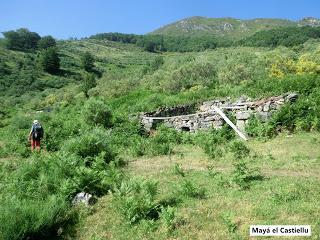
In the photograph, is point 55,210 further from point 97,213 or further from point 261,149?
point 261,149

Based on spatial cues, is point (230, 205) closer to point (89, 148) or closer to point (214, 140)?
point (89, 148)

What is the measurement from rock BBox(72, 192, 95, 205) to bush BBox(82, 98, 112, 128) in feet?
32.7

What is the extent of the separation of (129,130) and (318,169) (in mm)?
9339

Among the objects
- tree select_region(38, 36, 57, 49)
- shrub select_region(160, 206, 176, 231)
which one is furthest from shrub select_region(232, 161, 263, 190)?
tree select_region(38, 36, 57, 49)

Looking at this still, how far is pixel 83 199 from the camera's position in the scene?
927cm

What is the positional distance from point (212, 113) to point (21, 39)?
9044 cm

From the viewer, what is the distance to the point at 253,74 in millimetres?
35219

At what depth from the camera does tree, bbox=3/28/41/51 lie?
94312 mm

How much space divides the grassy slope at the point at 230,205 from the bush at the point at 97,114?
771 centimetres

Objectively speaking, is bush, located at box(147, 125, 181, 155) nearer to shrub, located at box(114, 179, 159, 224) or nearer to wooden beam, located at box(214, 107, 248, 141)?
wooden beam, located at box(214, 107, 248, 141)

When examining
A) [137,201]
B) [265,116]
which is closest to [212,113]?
[265,116]

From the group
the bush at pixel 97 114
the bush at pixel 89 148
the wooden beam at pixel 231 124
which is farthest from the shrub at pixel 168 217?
the bush at pixel 97 114

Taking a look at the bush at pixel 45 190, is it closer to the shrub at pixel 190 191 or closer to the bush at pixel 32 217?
the bush at pixel 32 217

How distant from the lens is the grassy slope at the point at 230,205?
7.38 m
